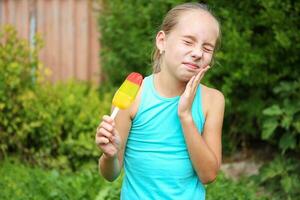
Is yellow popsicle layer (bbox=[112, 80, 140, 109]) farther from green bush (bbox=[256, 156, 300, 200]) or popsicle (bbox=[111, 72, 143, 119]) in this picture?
green bush (bbox=[256, 156, 300, 200])

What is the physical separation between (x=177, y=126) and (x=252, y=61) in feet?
9.12

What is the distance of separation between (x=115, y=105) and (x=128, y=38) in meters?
4.24

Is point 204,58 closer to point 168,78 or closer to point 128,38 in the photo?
point 168,78

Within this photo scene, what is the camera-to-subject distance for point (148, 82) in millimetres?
2779

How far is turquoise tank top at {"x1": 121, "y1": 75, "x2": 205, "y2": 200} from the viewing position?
264 centimetres

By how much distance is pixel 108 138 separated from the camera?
2.42m

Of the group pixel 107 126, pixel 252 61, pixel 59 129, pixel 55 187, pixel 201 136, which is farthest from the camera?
pixel 59 129

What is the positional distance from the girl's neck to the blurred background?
169 cm

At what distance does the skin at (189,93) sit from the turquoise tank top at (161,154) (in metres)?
0.04

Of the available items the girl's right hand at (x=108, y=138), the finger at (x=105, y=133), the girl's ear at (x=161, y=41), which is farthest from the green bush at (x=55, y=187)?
the finger at (x=105, y=133)

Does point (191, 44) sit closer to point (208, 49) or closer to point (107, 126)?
point (208, 49)

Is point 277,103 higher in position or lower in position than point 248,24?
lower

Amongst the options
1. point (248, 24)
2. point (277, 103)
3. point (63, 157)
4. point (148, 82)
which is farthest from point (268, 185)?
point (148, 82)

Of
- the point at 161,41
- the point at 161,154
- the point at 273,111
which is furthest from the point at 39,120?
the point at 161,154
